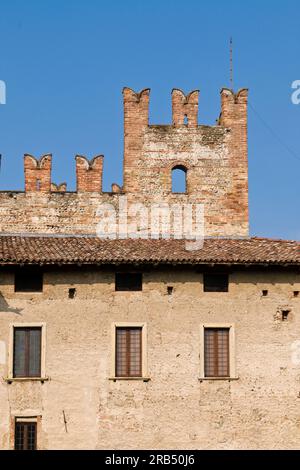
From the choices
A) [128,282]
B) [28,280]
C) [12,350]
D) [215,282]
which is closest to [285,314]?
[215,282]

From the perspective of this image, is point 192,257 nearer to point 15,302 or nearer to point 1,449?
point 15,302

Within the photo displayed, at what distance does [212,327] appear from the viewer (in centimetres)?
3238

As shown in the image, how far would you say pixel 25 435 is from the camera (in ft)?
103

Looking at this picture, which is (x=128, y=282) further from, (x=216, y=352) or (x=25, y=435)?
(x=25, y=435)

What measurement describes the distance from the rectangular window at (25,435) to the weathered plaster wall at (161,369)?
243mm

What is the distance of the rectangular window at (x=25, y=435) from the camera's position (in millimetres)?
31305

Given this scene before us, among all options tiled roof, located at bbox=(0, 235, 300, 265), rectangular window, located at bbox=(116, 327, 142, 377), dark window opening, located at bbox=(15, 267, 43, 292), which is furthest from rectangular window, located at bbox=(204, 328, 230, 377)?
dark window opening, located at bbox=(15, 267, 43, 292)

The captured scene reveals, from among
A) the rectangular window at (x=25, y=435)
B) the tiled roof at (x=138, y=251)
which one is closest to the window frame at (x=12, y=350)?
the rectangular window at (x=25, y=435)

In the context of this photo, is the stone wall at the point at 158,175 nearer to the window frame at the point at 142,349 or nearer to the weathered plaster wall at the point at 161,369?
the weathered plaster wall at the point at 161,369

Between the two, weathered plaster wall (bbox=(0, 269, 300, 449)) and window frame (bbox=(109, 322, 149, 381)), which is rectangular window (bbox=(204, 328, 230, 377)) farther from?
window frame (bbox=(109, 322, 149, 381))

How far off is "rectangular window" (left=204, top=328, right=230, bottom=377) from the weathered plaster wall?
0.29 m

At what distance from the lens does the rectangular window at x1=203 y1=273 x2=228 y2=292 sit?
32.7 metres

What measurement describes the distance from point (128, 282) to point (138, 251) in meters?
0.96
